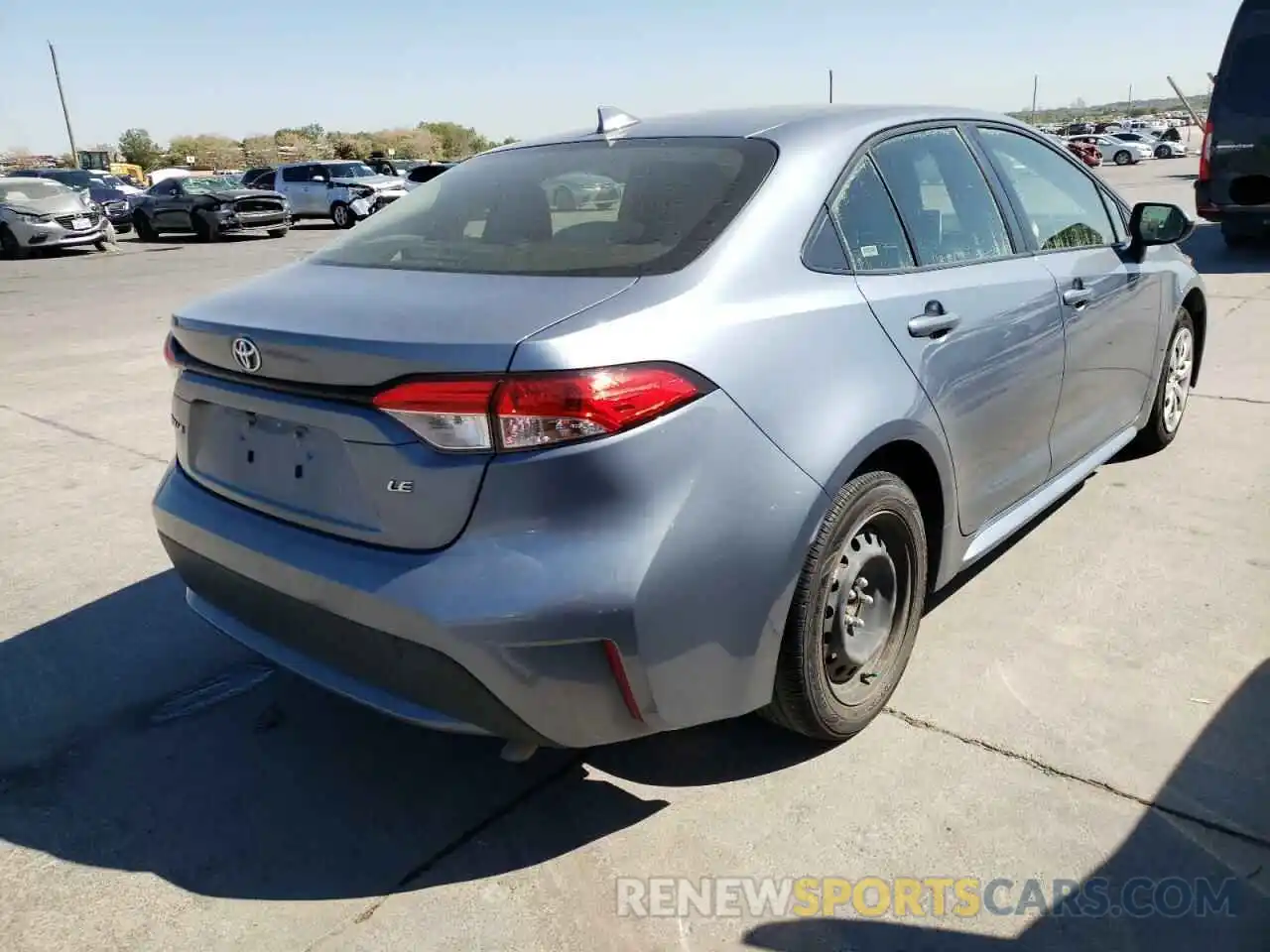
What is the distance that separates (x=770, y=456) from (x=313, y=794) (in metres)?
1.51

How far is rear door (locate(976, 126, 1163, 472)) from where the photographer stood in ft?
11.7

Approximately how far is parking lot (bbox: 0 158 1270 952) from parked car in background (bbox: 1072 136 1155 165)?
1860 inches

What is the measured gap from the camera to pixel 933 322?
9.20 feet

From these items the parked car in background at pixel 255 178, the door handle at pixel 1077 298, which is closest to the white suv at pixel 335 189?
the parked car in background at pixel 255 178

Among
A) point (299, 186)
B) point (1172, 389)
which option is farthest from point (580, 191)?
point (299, 186)

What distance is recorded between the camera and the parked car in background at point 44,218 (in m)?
19.6

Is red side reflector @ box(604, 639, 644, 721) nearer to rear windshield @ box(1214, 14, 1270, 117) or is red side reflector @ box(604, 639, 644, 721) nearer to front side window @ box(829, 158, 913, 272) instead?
front side window @ box(829, 158, 913, 272)

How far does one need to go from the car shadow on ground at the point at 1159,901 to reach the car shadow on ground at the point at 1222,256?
1029cm

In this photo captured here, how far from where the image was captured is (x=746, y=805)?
2.57 m

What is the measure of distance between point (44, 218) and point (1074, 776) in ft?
72.2

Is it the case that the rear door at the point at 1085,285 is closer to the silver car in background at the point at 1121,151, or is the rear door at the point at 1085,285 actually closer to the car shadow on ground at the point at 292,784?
the car shadow on ground at the point at 292,784

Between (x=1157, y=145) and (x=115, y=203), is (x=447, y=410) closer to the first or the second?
(x=115, y=203)

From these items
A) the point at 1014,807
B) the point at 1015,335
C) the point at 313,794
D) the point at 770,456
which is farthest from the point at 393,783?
the point at 1015,335

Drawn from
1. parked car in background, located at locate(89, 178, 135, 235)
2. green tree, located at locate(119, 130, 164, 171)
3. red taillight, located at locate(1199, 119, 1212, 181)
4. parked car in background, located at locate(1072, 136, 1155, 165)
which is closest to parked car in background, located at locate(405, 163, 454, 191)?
red taillight, located at locate(1199, 119, 1212, 181)
